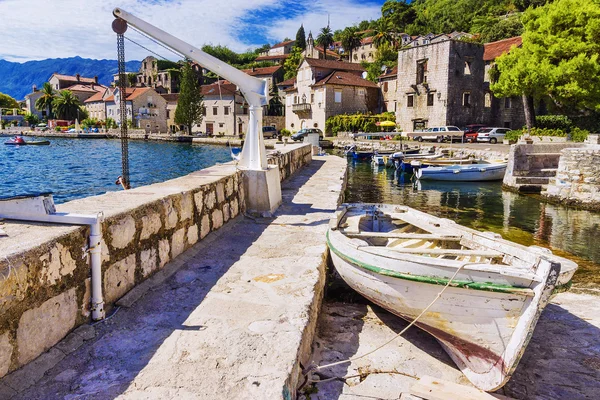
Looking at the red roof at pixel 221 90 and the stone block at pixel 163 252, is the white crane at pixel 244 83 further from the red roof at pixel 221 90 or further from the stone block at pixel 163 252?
the red roof at pixel 221 90

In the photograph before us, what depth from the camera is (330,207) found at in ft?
29.0

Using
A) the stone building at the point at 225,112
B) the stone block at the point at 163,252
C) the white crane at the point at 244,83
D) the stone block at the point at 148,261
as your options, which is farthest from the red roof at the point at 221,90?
the stone block at the point at 148,261

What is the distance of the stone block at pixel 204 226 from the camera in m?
5.88

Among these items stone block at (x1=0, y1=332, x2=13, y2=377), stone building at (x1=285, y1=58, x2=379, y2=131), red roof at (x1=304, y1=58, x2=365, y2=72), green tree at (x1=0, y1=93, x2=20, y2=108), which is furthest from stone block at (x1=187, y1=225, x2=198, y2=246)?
green tree at (x1=0, y1=93, x2=20, y2=108)

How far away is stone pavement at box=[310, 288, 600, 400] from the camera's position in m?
4.11

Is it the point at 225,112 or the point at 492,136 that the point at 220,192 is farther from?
the point at 225,112

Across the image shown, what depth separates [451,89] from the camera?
46562mm

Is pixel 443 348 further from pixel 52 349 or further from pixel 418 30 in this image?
pixel 418 30

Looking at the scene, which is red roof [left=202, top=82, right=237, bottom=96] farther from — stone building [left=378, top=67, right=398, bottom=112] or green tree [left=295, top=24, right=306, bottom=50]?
green tree [left=295, top=24, right=306, bottom=50]

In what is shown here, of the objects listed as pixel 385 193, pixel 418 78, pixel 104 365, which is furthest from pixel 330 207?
pixel 418 78

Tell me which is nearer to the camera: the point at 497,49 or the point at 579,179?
the point at 579,179

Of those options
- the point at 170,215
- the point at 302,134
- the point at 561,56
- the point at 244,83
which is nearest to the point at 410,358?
the point at 170,215

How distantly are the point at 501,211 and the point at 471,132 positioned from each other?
2737 centimetres

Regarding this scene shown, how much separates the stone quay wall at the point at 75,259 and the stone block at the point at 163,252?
1 centimetres
